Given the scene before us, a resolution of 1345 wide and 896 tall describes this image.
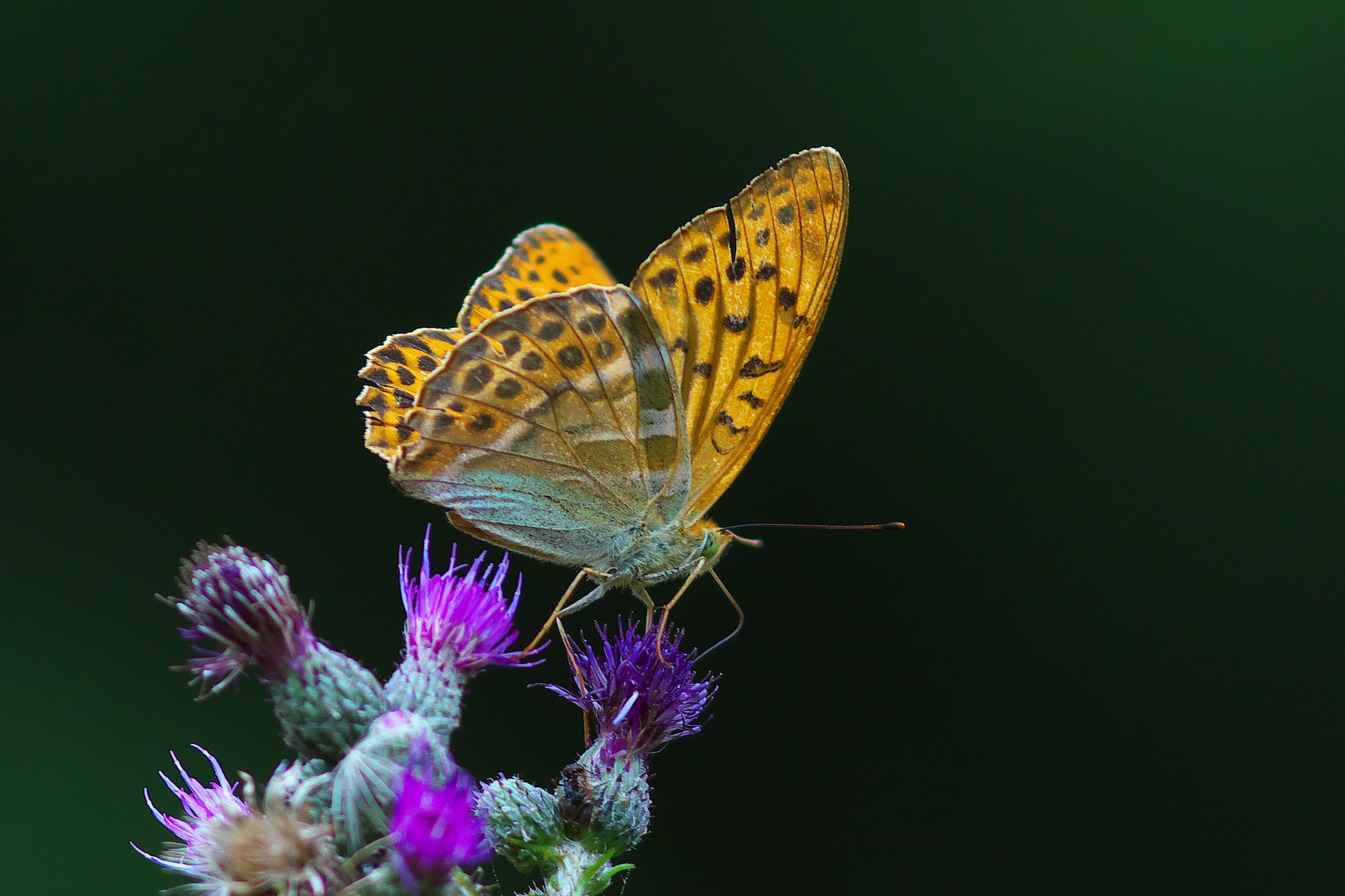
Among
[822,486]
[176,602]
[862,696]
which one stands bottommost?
[862,696]

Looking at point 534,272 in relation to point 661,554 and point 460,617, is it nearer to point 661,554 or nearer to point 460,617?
point 661,554

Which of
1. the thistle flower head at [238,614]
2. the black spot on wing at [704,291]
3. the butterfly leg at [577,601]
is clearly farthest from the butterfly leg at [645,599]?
the thistle flower head at [238,614]

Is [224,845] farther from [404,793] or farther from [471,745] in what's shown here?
[471,745]

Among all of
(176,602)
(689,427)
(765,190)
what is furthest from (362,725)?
(765,190)

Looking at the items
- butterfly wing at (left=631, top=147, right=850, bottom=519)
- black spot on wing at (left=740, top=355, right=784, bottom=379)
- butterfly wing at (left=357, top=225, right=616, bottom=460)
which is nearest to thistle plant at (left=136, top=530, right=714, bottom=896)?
butterfly wing at (left=357, top=225, right=616, bottom=460)

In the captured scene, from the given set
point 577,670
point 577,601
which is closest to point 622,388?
point 577,601
